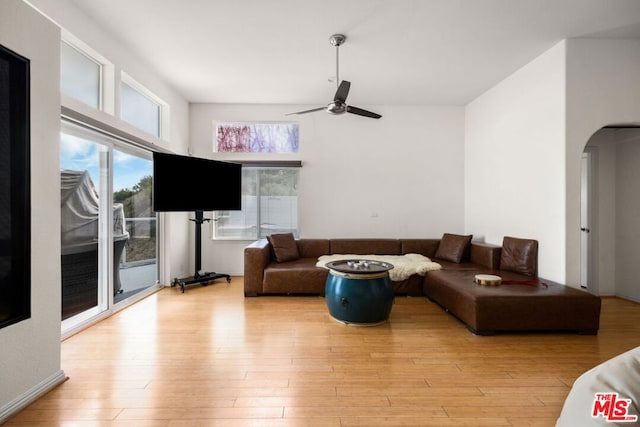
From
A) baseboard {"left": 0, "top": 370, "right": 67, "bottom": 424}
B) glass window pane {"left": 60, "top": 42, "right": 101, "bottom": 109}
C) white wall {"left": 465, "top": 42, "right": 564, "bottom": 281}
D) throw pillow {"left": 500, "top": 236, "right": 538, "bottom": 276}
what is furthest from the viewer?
throw pillow {"left": 500, "top": 236, "right": 538, "bottom": 276}

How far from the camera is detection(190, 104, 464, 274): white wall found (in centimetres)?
531

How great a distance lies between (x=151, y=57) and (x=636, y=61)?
5.64m

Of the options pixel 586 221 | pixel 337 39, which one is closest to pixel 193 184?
pixel 337 39

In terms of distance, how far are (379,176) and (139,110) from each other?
387 cm

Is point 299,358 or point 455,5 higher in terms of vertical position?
point 455,5

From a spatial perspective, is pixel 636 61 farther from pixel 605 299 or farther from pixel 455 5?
pixel 605 299

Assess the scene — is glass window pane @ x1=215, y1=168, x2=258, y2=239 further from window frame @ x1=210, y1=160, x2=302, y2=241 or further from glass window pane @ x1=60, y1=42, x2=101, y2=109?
glass window pane @ x1=60, y1=42, x2=101, y2=109

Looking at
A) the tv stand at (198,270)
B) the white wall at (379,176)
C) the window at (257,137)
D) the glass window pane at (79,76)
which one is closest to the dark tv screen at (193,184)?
the tv stand at (198,270)

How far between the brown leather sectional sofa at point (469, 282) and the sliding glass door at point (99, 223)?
5.05ft

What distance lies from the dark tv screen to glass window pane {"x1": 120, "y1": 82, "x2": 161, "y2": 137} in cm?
56

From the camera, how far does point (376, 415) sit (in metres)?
1.73

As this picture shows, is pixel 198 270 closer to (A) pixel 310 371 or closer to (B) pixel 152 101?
(B) pixel 152 101

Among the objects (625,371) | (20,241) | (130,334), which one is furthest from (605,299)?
(20,241)

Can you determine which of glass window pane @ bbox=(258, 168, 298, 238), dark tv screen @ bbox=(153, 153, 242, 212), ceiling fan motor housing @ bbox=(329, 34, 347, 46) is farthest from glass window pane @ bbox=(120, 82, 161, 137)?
ceiling fan motor housing @ bbox=(329, 34, 347, 46)
